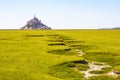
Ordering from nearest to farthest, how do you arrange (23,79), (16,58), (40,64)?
(23,79)
(40,64)
(16,58)

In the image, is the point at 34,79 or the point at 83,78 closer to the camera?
the point at 34,79

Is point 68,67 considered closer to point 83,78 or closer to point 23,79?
point 83,78

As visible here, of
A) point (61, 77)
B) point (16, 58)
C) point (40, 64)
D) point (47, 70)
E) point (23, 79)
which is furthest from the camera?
point (16, 58)

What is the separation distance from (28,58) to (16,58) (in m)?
1.63

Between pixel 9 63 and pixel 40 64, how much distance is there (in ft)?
12.8

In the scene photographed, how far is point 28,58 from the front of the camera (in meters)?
38.9

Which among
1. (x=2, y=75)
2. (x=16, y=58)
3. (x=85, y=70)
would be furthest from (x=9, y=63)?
(x=85, y=70)

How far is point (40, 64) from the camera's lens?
34469mm

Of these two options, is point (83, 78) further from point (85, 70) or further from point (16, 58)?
point (16, 58)

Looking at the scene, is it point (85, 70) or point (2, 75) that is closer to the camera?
point (2, 75)

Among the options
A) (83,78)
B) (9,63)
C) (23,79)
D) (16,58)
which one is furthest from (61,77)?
(16,58)

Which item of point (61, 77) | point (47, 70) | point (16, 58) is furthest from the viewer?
point (16, 58)

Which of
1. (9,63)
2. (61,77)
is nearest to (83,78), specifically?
(61,77)

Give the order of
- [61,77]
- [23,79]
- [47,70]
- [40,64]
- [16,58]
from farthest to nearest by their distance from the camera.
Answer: [16,58]
[40,64]
[47,70]
[61,77]
[23,79]
